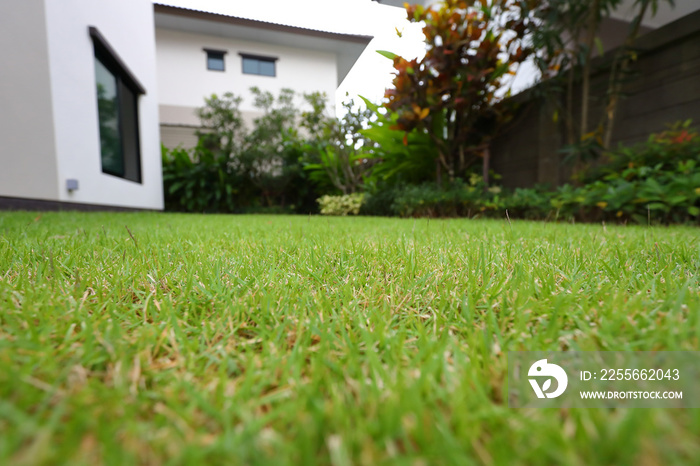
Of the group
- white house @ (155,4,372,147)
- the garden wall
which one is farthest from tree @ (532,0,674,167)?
white house @ (155,4,372,147)

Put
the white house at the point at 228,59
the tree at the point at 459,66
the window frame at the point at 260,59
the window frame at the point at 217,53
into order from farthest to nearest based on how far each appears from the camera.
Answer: the window frame at the point at 260,59
the window frame at the point at 217,53
the white house at the point at 228,59
the tree at the point at 459,66

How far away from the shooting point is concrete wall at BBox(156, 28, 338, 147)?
1180 cm

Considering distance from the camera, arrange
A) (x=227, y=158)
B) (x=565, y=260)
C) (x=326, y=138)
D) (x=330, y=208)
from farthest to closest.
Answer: (x=227, y=158) < (x=326, y=138) < (x=330, y=208) < (x=565, y=260)

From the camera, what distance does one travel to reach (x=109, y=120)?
5.35m

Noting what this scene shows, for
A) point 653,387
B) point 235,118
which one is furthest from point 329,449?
point 235,118

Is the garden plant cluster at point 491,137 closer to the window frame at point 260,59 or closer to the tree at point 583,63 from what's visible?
the tree at point 583,63

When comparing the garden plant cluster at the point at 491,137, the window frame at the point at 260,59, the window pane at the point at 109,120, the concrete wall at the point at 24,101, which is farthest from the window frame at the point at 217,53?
the concrete wall at the point at 24,101

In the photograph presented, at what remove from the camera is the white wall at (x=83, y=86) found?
3.88 meters

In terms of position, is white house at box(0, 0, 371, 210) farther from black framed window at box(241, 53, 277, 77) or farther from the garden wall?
the garden wall

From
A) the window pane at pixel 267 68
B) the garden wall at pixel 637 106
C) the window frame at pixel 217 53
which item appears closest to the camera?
the garden wall at pixel 637 106

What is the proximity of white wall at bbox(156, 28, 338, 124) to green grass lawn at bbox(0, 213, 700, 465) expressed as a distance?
507 inches

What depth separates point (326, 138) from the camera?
23.6ft

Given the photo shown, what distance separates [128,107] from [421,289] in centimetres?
730

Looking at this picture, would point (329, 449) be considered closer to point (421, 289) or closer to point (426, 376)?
point (426, 376)
